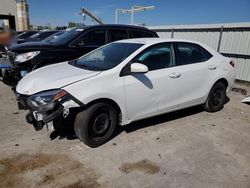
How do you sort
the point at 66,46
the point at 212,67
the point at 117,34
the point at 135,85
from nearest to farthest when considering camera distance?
the point at 135,85 < the point at 212,67 < the point at 66,46 < the point at 117,34

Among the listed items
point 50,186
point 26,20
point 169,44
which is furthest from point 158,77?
point 26,20

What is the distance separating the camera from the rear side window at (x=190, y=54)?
15.2ft

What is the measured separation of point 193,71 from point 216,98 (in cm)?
121

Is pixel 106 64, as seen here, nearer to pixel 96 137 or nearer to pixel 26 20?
pixel 96 137

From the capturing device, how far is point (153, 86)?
13.4 ft

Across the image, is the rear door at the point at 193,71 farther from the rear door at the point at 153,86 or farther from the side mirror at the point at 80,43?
the side mirror at the point at 80,43

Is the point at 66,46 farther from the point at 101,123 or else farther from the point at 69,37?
the point at 101,123

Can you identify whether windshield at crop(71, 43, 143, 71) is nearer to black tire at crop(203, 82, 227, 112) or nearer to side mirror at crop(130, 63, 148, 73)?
side mirror at crop(130, 63, 148, 73)

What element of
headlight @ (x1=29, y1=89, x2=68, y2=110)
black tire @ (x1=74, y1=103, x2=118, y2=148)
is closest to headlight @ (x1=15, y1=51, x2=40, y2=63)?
headlight @ (x1=29, y1=89, x2=68, y2=110)

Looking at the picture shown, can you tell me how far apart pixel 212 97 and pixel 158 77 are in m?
1.87

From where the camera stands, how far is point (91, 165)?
3.26 metres

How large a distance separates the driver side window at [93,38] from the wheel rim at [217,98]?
3.25 meters

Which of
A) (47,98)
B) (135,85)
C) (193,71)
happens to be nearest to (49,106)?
(47,98)

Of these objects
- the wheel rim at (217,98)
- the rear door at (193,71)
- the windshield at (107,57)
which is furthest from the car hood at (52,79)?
the wheel rim at (217,98)
